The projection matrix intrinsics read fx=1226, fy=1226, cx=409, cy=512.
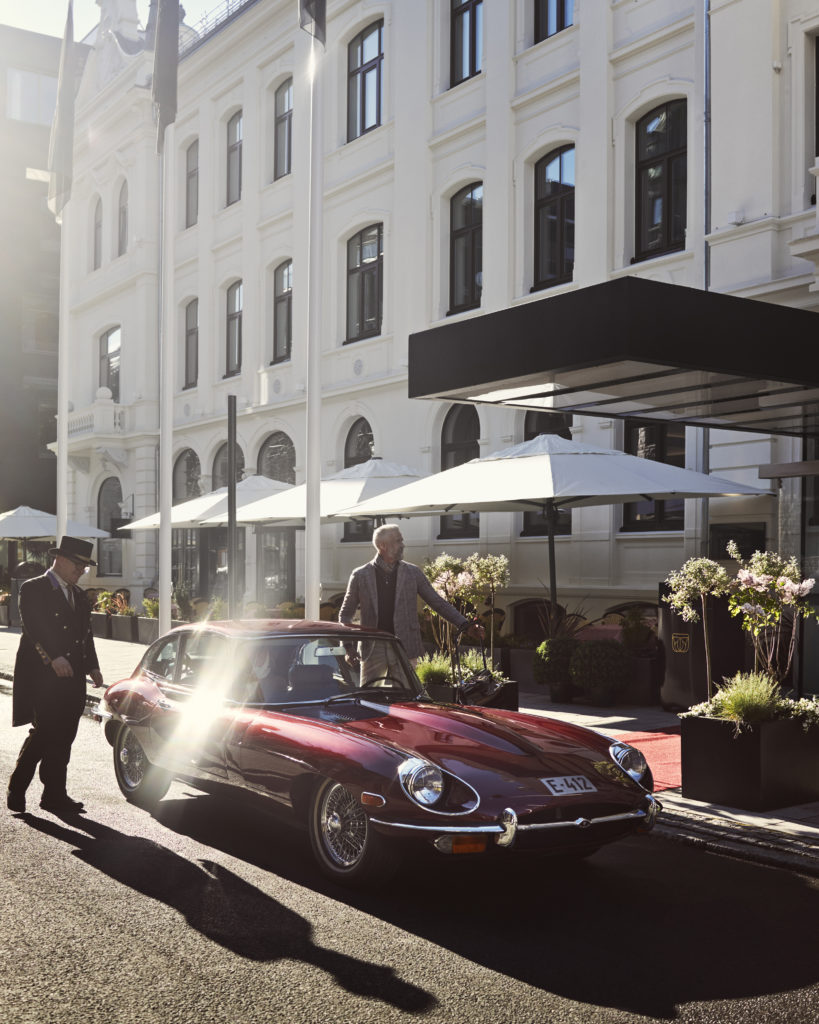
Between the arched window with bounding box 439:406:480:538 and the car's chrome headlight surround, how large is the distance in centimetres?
1527

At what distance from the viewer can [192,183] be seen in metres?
32.1

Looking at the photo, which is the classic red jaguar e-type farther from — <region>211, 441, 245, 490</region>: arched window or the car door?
<region>211, 441, 245, 490</region>: arched window

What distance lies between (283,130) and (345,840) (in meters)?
24.3

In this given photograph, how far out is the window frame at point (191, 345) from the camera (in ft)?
105

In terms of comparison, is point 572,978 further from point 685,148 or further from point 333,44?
point 333,44

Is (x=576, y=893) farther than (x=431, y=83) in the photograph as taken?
No

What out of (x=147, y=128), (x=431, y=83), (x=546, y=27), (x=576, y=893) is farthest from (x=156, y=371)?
(x=576, y=893)

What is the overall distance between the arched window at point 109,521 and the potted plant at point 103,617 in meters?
7.86

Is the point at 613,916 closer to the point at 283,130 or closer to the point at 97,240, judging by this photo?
the point at 283,130

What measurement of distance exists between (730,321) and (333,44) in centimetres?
1999

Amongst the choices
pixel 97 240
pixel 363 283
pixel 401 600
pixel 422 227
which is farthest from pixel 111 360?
pixel 401 600

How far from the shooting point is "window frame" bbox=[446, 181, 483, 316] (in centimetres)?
2227

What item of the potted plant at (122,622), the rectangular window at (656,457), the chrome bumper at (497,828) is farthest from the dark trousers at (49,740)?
the potted plant at (122,622)

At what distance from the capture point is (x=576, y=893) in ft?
20.6
